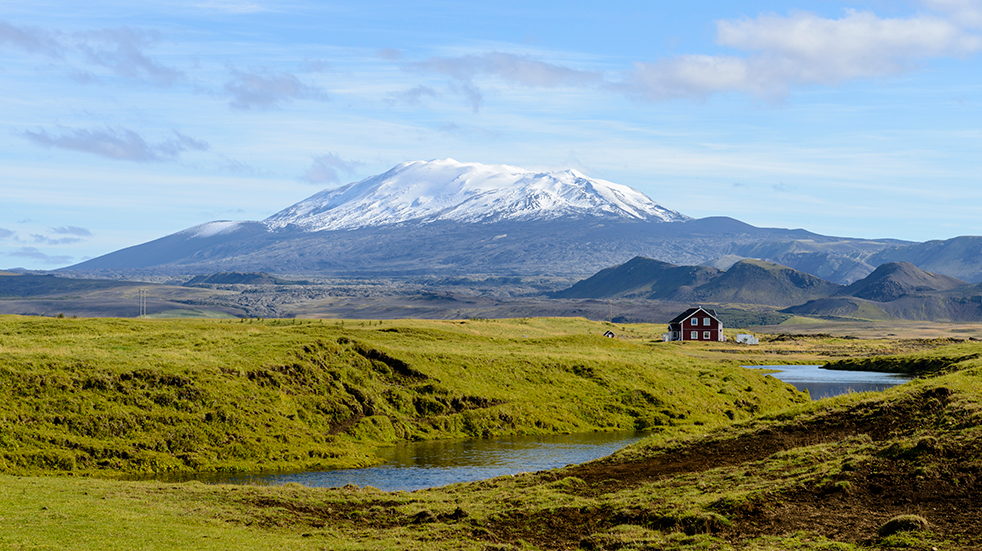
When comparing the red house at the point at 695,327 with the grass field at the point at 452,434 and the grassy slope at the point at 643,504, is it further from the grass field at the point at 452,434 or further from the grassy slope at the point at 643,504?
the grassy slope at the point at 643,504

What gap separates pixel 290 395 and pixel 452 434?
997 centimetres

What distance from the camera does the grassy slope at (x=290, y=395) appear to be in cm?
3906

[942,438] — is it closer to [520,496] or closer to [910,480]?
[910,480]

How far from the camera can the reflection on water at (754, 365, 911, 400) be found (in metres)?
84.2

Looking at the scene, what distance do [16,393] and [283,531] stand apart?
23.3m

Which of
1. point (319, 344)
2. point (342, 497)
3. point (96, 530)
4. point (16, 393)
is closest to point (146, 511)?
point (96, 530)

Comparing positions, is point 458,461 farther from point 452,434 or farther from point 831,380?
point 831,380

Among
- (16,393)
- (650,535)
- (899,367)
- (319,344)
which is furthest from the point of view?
(899,367)

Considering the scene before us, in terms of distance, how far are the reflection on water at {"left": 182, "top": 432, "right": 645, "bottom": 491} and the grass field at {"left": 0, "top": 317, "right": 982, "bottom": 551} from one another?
2.16 meters

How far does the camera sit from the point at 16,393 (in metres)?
40.0

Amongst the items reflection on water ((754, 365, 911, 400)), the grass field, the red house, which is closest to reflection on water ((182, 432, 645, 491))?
the grass field

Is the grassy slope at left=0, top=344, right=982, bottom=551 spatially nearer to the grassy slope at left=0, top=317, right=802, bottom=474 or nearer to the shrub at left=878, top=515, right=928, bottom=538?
the shrub at left=878, top=515, right=928, bottom=538

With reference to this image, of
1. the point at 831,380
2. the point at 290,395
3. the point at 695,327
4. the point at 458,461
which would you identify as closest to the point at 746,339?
the point at 695,327

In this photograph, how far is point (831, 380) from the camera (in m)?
97.5
